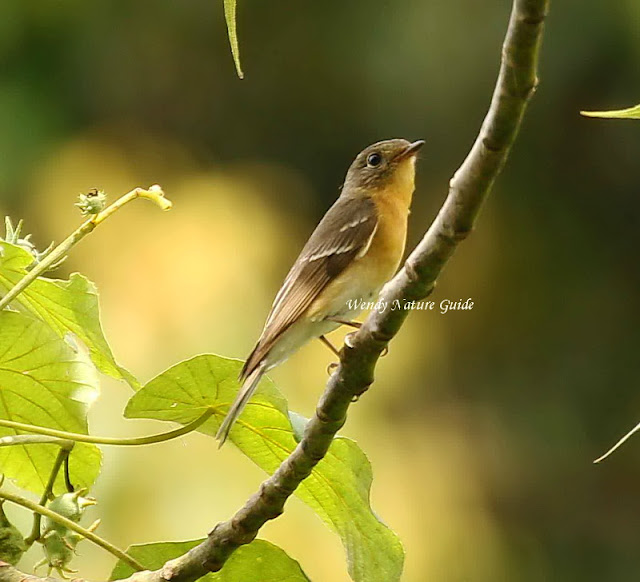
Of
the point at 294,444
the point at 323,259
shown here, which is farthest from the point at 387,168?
the point at 294,444

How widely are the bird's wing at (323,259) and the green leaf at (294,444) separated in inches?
22.5

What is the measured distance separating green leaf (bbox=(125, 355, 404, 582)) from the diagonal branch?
0.14m

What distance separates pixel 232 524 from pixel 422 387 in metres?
4.03

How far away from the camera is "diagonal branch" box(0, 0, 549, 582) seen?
81 centimetres

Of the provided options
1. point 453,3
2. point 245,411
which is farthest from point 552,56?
point 245,411

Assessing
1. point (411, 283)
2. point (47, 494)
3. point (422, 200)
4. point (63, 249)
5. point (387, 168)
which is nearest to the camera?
point (411, 283)

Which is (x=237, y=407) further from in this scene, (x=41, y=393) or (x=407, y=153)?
(x=407, y=153)

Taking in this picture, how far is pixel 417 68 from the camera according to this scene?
5695mm

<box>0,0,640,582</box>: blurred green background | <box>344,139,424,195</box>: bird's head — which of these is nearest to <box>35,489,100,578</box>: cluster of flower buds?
<box>344,139,424,195</box>: bird's head

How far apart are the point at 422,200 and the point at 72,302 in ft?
14.5

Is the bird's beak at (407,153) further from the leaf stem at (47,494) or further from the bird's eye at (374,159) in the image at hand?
the leaf stem at (47,494)

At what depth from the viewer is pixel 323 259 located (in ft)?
7.29

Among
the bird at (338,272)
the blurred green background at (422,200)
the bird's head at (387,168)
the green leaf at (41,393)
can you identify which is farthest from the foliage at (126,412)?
the blurred green background at (422,200)

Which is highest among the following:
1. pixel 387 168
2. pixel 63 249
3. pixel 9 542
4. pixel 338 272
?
pixel 387 168
